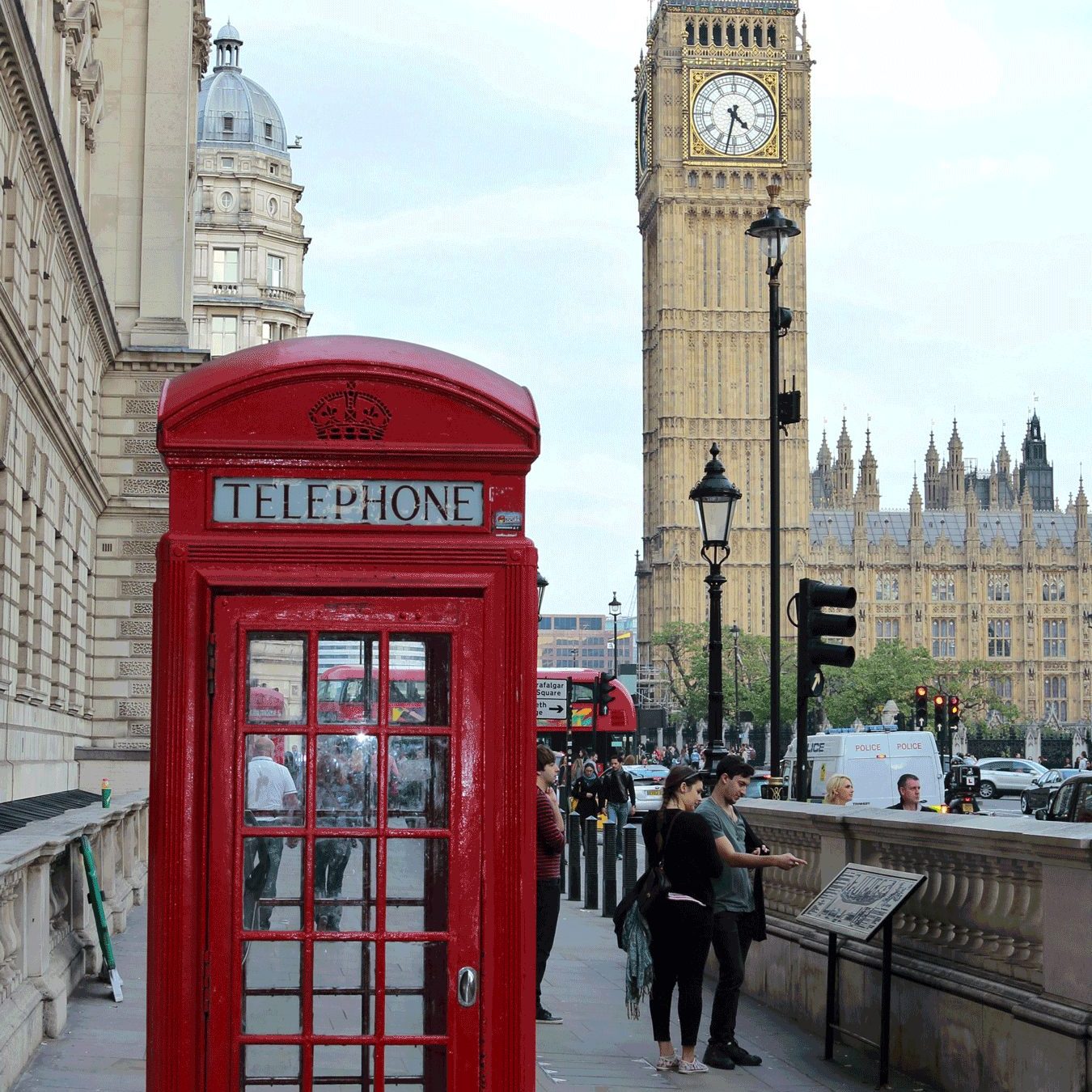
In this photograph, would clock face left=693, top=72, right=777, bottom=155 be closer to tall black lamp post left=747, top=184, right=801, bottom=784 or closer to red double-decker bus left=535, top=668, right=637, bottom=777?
red double-decker bus left=535, top=668, right=637, bottom=777

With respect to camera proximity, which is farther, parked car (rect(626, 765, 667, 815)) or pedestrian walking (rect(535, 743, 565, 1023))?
parked car (rect(626, 765, 667, 815))

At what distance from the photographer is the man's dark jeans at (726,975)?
29.9 ft

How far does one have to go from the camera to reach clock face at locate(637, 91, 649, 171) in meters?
108

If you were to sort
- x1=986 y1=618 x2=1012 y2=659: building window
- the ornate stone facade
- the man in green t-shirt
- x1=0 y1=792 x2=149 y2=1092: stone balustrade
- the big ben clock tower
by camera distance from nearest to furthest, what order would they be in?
x1=0 y1=792 x2=149 y2=1092: stone balustrade
the man in green t-shirt
the ornate stone facade
the big ben clock tower
x1=986 y1=618 x2=1012 y2=659: building window

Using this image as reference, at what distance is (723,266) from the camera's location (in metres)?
107

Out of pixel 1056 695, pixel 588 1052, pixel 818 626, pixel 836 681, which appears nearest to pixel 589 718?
pixel 818 626

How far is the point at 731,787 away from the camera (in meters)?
9.17

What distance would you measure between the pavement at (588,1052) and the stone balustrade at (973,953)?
24 centimetres

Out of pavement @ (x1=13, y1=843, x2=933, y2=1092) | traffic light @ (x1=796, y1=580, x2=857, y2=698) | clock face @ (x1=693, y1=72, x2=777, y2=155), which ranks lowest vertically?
pavement @ (x1=13, y1=843, x2=933, y2=1092)

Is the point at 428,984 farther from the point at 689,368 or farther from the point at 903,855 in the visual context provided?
the point at 689,368

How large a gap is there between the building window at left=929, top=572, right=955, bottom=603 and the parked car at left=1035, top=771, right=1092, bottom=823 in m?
98.5

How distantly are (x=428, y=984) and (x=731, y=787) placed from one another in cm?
443

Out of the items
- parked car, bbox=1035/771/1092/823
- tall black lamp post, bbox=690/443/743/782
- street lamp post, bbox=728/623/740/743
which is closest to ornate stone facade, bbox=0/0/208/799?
tall black lamp post, bbox=690/443/743/782

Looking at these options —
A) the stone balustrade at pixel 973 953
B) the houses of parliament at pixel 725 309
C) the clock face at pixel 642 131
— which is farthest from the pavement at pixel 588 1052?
the clock face at pixel 642 131
